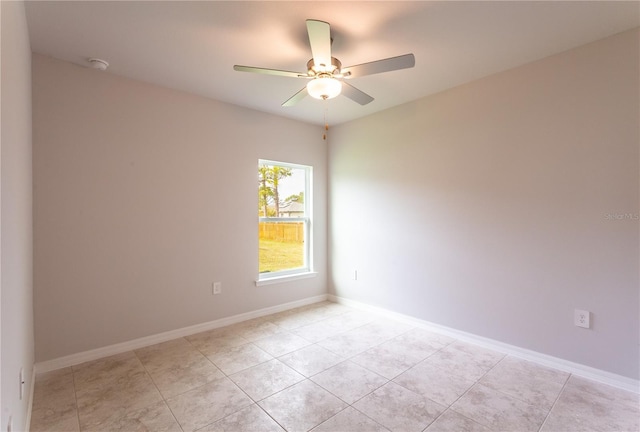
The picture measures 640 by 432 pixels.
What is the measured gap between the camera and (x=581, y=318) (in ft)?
7.73

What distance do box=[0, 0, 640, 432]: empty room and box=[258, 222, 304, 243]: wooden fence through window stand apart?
0.16m

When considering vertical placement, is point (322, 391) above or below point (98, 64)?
below

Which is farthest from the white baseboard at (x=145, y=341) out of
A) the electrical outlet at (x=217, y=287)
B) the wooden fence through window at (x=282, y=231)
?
the wooden fence through window at (x=282, y=231)

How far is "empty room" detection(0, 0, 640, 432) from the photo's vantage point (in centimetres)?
190

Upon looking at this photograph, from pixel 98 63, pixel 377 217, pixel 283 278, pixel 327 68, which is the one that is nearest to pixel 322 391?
pixel 283 278

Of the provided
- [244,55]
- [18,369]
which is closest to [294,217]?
[244,55]

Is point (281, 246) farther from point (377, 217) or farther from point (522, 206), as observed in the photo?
point (522, 206)

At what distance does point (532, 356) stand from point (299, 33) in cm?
319

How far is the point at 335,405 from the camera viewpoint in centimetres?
199

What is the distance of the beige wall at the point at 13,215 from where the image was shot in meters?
1.26

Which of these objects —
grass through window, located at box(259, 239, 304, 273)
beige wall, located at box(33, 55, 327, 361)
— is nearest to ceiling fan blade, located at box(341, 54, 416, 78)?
beige wall, located at box(33, 55, 327, 361)

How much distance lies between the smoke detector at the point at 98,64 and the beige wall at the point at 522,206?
277 centimetres

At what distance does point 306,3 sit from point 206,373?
8.87 feet

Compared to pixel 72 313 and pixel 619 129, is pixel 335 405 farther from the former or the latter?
pixel 619 129
